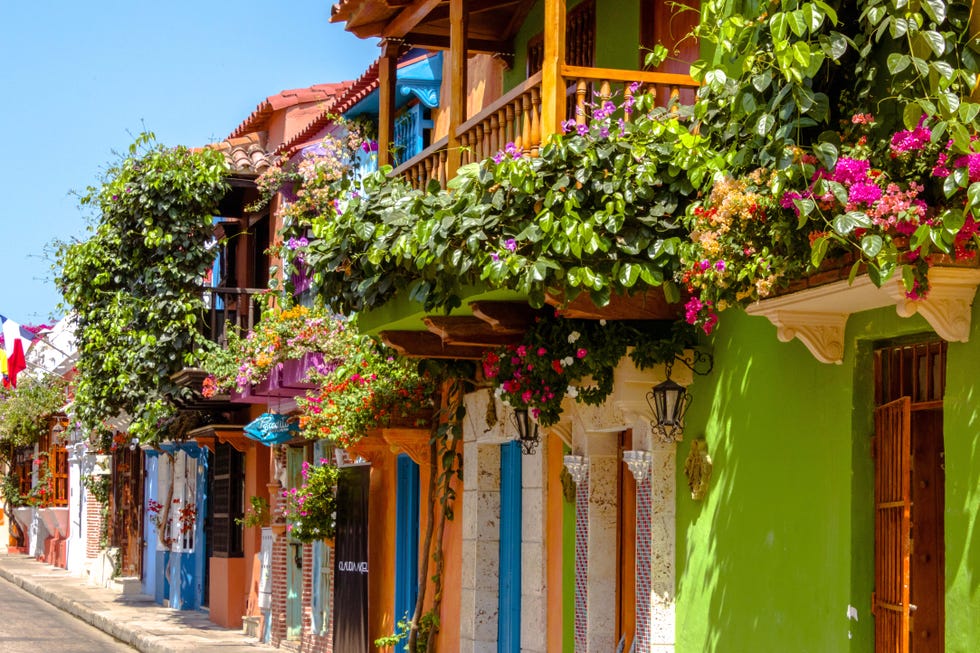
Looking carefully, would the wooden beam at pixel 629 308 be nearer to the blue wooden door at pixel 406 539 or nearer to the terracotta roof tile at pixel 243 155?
the blue wooden door at pixel 406 539

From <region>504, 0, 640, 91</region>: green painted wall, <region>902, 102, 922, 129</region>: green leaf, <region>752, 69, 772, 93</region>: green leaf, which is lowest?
<region>902, 102, 922, 129</region>: green leaf

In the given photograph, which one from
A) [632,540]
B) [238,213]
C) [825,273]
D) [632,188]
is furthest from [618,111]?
[238,213]

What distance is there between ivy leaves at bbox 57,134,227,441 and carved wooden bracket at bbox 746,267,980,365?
1367 centimetres

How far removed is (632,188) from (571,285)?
66 centimetres

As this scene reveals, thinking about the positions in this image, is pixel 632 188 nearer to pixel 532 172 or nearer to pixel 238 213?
pixel 532 172

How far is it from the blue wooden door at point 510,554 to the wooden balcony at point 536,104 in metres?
3.11

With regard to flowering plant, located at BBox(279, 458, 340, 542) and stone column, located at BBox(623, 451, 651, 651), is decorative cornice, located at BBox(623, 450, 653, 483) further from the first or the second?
flowering plant, located at BBox(279, 458, 340, 542)

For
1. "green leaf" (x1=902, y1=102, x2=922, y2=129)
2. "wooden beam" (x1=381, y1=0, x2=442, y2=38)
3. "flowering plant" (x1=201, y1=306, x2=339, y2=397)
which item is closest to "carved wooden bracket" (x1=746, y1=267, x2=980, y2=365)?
"green leaf" (x1=902, y1=102, x2=922, y2=129)

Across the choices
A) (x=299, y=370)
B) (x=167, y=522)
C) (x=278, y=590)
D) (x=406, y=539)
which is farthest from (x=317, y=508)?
(x=167, y=522)

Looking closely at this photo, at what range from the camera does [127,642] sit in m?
21.0

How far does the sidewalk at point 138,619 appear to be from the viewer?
A: 19652mm

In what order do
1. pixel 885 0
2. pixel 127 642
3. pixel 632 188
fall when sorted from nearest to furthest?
pixel 885 0 → pixel 632 188 → pixel 127 642

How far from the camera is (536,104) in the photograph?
31.6 ft

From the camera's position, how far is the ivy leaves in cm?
2077
